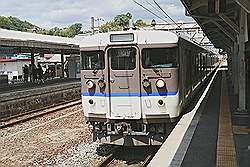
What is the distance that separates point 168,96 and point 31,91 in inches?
495

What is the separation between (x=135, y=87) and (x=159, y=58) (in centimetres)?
75

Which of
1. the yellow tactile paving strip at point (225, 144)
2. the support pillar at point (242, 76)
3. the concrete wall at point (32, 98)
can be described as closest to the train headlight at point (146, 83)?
the yellow tactile paving strip at point (225, 144)

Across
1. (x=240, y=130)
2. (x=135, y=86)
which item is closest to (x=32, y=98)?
(x=135, y=86)

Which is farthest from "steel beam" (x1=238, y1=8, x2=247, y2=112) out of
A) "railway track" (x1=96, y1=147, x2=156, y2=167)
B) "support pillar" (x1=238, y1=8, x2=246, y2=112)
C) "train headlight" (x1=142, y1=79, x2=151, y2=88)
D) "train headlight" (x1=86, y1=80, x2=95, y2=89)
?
"train headlight" (x1=86, y1=80, x2=95, y2=89)

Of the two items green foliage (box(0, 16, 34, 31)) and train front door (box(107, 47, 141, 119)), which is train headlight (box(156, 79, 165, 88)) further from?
green foliage (box(0, 16, 34, 31))

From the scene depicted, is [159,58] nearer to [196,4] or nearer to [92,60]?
[92,60]

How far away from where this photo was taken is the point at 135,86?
7391 millimetres

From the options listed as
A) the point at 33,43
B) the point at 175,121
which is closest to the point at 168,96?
the point at 175,121

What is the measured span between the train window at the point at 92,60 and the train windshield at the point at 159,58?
0.88m

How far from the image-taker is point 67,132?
36.0ft

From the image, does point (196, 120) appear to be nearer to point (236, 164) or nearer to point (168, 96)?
point (168, 96)

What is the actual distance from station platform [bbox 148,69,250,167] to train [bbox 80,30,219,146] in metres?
0.61

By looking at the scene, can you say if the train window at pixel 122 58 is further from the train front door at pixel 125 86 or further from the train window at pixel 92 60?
the train window at pixel 92 60

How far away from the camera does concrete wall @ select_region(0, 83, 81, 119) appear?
614 inches
